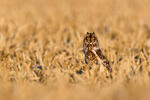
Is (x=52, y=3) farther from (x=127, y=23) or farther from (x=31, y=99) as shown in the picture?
(x=31, y=99)

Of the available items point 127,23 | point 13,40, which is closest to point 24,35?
point 13,40

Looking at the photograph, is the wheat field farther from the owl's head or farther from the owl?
the owl's head

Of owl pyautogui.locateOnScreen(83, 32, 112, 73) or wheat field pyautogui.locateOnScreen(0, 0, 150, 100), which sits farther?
owl pyautogui.locateOnScreen(83, 32, 112, 73)

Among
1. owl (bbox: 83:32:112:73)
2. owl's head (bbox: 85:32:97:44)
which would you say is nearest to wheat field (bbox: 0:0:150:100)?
owl (bbox: 83:32:112:73)

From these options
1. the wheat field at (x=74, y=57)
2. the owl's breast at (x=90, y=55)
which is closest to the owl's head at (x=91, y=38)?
the owl's breast at (x=90, y=55)

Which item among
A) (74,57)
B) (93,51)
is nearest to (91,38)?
(93,51)

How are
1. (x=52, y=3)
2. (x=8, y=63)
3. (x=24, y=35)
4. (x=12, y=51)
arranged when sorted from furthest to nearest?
(x=52, y=3) < (x=24, y=35) < (x=12, y=51) < (x=8, y=63)

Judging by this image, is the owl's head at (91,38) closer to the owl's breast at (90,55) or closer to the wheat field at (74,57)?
the owl's breast at (90,55)

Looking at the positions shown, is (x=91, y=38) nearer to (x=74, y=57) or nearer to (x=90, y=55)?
(x=90, y=55)
